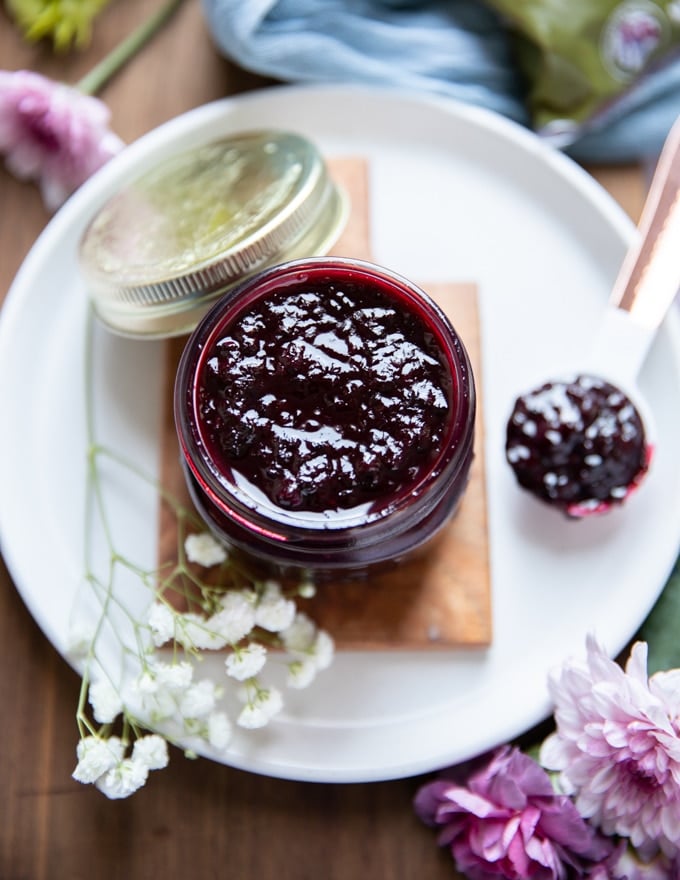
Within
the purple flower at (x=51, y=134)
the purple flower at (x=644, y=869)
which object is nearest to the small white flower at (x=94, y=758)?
the purple flower at (x=644, y=869)

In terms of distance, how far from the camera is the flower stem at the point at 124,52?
152 centimetres

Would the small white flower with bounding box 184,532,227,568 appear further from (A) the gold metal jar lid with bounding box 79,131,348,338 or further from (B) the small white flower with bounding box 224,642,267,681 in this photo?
(A) the gold metal jar lid with bounding box 79,131,348,338

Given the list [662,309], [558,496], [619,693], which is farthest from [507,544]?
[662,309]

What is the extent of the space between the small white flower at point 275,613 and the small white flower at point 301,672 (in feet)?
0.17

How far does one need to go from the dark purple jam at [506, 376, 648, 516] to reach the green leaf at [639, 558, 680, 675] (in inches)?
5.6

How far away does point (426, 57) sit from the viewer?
4.93ft

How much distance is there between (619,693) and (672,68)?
93cm

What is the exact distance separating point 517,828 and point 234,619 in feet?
1.37

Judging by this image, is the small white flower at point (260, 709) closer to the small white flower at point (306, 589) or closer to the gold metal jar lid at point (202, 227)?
the small white flower at point (306, 589)

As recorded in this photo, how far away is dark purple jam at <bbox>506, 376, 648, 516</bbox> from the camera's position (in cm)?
130

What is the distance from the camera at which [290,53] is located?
4.74ft

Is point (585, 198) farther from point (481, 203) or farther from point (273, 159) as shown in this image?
point (273, 159)

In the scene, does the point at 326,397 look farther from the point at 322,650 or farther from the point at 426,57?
the point at 426,57

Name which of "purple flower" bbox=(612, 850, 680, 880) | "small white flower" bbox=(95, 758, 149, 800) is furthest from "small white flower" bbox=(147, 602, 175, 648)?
"purple flower" bbox=(612, 850, 680, 880)
